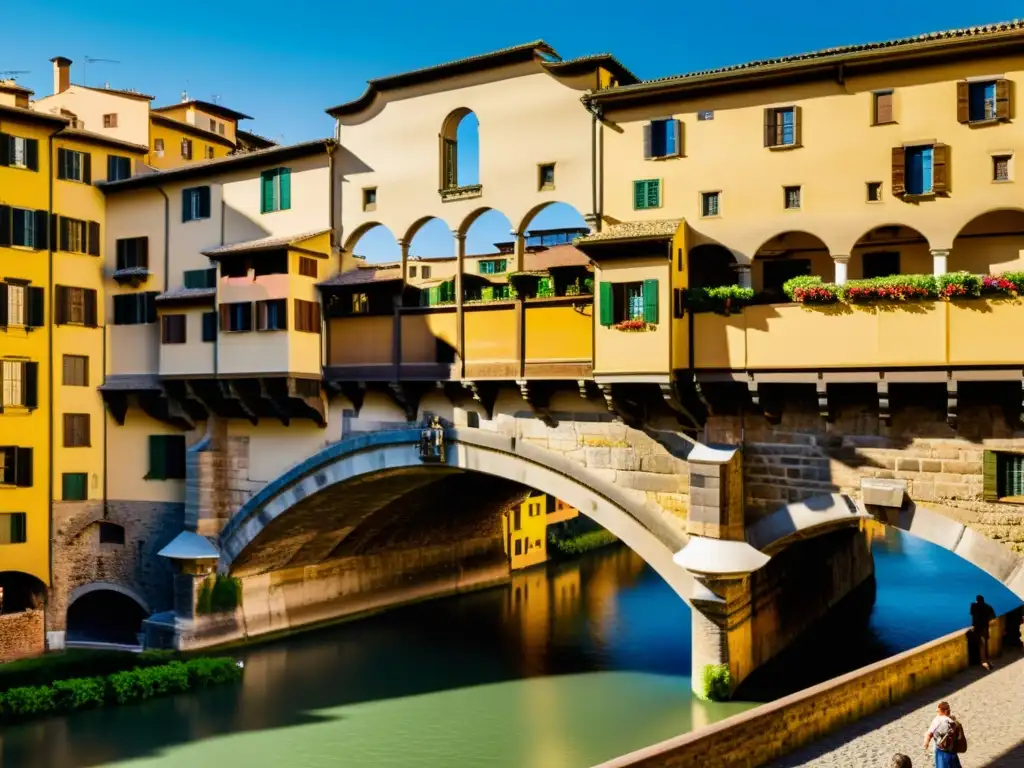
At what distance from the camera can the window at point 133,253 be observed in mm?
29312

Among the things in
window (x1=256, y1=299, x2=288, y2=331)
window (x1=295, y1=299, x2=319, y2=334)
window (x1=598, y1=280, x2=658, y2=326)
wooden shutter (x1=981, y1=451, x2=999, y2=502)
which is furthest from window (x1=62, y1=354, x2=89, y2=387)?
wooden shutter (x1=981, y1=451, x2=999, y2=502)

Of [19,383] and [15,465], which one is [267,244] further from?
[15,465]

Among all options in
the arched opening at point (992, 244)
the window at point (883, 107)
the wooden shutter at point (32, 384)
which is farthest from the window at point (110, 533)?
the arched opening at point (992, 244)

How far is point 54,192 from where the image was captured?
28984mm

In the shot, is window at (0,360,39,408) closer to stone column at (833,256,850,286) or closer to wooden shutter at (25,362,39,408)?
wooden shutter at (25,362,39,408)

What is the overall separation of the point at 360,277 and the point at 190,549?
894 cm

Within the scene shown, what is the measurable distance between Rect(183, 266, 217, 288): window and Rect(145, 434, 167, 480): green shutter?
457 centimetres

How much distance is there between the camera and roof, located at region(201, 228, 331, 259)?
78.6 feet

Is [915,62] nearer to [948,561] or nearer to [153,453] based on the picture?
[153,453]

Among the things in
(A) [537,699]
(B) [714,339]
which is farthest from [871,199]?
(A) [537,699]

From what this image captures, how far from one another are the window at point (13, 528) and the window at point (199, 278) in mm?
7898

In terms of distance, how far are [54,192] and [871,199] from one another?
73.2 feet

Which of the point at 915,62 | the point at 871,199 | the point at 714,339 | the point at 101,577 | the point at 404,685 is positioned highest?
the point at 915,62

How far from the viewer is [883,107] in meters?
18.2
